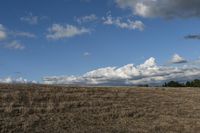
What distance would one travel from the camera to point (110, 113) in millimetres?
33594

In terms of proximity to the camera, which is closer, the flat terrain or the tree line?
the flat terrain

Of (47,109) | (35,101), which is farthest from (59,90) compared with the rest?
(47,109)

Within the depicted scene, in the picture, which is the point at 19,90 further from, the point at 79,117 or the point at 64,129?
the point at 64,129

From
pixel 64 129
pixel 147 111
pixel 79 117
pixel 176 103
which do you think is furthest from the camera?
pixel 176 103

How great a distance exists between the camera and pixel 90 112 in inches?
1319

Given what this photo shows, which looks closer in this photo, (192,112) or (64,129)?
(64,129)

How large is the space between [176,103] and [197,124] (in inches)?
401

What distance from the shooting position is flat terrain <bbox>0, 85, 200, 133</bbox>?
28344mm

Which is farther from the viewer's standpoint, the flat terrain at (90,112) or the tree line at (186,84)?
the tree line at (186,84)

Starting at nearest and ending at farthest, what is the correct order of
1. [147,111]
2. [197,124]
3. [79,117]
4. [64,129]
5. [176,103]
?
[64,129] → [79,117] → [197,124] → [147,111] → [176,103]

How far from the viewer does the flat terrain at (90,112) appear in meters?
28.3

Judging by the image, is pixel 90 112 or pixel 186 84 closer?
pixel 90 112

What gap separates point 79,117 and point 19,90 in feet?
30.1

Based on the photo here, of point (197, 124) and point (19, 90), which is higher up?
point (19, 90)
